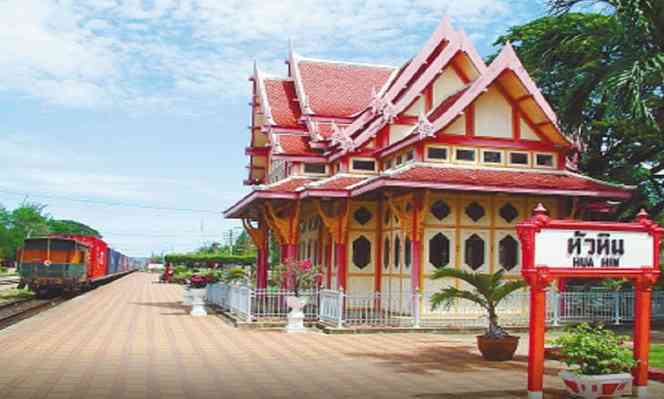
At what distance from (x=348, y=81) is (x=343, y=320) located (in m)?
12.6

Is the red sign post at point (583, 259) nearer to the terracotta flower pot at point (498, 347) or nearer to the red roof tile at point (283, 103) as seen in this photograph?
the terracotta flower pot at point (498, 347)

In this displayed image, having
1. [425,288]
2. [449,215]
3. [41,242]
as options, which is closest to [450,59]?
[449,215]

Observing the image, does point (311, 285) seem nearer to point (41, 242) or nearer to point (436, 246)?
point (436, 246)

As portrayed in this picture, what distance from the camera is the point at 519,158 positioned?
20.8m

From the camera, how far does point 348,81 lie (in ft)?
94.0

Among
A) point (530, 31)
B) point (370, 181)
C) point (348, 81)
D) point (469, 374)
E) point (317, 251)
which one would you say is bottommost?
point (469, 374)

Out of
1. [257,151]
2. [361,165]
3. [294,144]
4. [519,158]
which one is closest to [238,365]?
[519,158]

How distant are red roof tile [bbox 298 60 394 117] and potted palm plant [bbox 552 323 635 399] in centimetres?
1726

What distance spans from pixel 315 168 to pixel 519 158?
702cm

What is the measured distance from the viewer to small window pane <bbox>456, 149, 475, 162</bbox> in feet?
66.9

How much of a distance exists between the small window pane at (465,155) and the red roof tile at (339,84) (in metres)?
6.39

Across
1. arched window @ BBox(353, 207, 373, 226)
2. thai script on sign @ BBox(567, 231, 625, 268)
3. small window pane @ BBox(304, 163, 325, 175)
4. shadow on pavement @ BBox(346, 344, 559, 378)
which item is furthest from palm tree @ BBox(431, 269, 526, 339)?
small window pane @ BBox(304, 163, 325, 175)

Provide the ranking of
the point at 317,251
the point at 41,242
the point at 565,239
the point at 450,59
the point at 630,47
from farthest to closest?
1. the point at 41,242
2. the point at 317,251
3. the point at 450,59
4. the point at 630,47
5. the point at 565,239

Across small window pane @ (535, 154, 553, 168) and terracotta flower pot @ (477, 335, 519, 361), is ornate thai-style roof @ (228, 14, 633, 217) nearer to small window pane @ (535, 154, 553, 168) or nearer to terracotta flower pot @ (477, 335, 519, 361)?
small window pane @ (535, 154, 553, 168)
